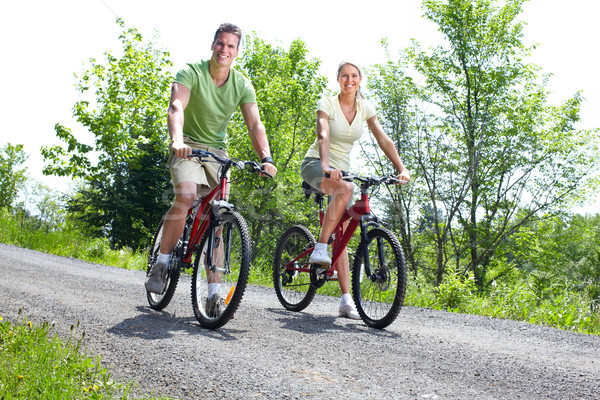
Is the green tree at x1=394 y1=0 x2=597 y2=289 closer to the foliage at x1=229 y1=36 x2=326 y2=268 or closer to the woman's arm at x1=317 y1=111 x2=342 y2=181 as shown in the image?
the foliage at x1=229 y1=36 x2=326 y2=268

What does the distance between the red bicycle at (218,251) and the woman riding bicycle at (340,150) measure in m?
1.00

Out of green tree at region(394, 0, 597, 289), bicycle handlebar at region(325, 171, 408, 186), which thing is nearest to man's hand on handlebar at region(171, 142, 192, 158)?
bicycle handlebar at region(325, 171, 408, 186)

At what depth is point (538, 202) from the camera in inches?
788

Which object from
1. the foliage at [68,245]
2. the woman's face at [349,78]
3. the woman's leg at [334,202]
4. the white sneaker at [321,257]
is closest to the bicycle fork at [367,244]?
the woman's leg at [334,202]

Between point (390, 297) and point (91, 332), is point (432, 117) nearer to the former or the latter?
point (390, 297)

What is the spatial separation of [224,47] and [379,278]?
2255mm

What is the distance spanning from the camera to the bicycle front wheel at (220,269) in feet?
11.7

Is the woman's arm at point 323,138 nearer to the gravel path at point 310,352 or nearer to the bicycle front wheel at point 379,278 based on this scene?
the bicycle front wheel at point 379,278

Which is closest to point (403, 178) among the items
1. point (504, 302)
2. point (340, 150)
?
point (340, 150)

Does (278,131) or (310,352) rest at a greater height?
(278,131)

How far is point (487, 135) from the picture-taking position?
18734mm

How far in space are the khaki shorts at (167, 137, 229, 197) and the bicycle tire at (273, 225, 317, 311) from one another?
136 cm

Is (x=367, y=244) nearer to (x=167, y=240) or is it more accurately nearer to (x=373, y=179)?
(x=373, y=179)

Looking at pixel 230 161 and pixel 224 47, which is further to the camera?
pixel 224 47
